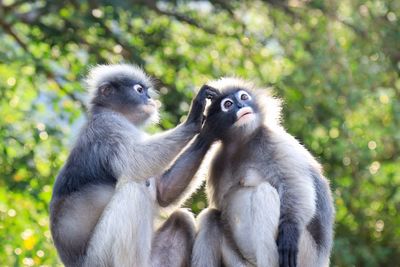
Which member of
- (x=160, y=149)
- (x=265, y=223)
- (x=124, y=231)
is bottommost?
(x=124, y=231)

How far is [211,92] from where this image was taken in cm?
598

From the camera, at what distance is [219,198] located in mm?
6289

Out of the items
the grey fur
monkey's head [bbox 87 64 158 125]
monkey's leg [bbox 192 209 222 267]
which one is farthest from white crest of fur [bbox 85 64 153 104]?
monkey's leg [bbox 192 209 222 267]

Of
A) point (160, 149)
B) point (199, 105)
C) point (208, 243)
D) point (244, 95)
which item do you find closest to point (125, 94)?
point (160, 149)

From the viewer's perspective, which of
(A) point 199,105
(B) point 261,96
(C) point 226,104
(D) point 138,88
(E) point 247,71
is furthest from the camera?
(E) point 247,71

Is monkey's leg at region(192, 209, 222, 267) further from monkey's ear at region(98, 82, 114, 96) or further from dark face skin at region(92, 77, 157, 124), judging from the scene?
monkey's ear at region(98, 82, 114, 96)

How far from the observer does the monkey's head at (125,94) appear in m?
6.56

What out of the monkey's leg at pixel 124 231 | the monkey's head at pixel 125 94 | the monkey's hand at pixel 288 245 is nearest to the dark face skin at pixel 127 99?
the monkey's head at pixel 125 94

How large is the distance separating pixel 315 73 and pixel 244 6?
1.98 meters

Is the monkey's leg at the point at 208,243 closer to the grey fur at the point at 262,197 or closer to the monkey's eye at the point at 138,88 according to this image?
the grey fur at the point at 262,197

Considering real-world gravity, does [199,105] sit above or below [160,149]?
above

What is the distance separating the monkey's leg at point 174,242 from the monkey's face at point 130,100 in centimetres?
84

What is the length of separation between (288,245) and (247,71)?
6.43m

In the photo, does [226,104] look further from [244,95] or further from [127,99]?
[127,99]
